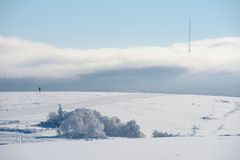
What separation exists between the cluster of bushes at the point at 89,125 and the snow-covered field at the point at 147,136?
3.32 feet

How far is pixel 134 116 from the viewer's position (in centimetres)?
3409

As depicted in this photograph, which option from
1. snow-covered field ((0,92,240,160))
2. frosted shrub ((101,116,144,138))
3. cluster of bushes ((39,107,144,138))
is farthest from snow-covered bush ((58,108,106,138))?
frosted shrub ((101,116,144,138))

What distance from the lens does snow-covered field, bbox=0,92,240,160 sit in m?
14.1

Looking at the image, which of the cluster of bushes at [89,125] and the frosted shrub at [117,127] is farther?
the frosted shrub at [117,127]

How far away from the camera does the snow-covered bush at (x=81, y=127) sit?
2472cm

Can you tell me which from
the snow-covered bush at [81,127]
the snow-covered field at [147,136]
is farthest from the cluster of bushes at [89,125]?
the snow-covered field at [147,136]

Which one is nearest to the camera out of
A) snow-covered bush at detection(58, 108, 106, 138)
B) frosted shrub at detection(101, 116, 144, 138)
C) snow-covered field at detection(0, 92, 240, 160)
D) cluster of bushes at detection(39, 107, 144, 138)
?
Answer: snow-covered field at detection(0, 92, 240, 160)

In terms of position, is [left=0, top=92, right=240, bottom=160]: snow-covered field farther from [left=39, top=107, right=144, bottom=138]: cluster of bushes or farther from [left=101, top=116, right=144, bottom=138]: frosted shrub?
[left=101, top=116, right=144, bottom=138]: frosted shrub

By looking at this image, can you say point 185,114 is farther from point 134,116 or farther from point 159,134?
point 159,134

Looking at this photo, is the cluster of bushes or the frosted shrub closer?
the cluster of bushes

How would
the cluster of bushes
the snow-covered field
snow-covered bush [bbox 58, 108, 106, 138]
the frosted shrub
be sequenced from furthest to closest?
the frosted shrub < the cluster of bushes < snow-covered bush [bbox 58, 108, 106, 138] < the snow-covered field

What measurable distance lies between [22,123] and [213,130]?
526 inches

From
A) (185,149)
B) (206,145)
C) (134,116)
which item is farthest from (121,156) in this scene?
(134,116)

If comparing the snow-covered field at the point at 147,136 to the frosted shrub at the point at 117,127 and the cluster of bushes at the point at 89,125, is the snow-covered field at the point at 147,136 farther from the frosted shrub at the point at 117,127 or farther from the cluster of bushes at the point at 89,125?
the frosted shrub at the point at 117,127
